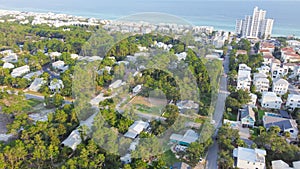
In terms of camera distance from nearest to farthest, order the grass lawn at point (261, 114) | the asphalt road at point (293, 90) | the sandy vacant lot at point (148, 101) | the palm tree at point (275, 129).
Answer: the palm tree at point (275, 129), the grass lawn at point (261, 114), the sandy vacant lot at point (148, 101), the asphalt road at point (293, 90)

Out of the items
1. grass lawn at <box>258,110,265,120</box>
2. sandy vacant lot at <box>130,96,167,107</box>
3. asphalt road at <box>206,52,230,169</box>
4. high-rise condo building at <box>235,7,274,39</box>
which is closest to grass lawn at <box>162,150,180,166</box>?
asphalt road at <box>206,52,230,169</box>

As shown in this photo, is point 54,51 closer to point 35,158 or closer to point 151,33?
point 151,33

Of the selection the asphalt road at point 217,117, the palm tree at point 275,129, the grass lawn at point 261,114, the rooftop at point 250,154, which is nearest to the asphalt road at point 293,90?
the grass lawn at point 261,114

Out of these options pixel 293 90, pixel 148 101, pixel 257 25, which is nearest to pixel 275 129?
pixel 148 101

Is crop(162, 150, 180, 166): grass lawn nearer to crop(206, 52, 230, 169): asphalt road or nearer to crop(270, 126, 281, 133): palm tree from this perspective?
crop(206, 52, 230, 169): asphalt road

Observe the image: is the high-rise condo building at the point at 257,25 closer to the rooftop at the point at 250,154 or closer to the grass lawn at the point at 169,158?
the rooftop at the point at 250,154

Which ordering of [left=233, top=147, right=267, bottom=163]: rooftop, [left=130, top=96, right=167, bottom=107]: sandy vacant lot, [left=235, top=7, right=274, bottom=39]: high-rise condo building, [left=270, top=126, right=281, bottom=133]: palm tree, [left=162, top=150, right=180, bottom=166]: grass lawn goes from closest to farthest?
[left=233, top=147, right=267, bottom=163]: rooftop, [left=162, top=150, right=180, bottom=166]: grass lawn, [left=270, top=126, right=281, bottom=133]: palm tree, [left=130, top=96, right=167, bottom=107]: sandy vacant lot, [left=235, top=7, right=274, bottom=39]: high-rise condo building

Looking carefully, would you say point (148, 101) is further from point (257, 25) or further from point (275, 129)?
point (257, 25)

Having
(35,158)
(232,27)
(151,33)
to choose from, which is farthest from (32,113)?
(232,27)
